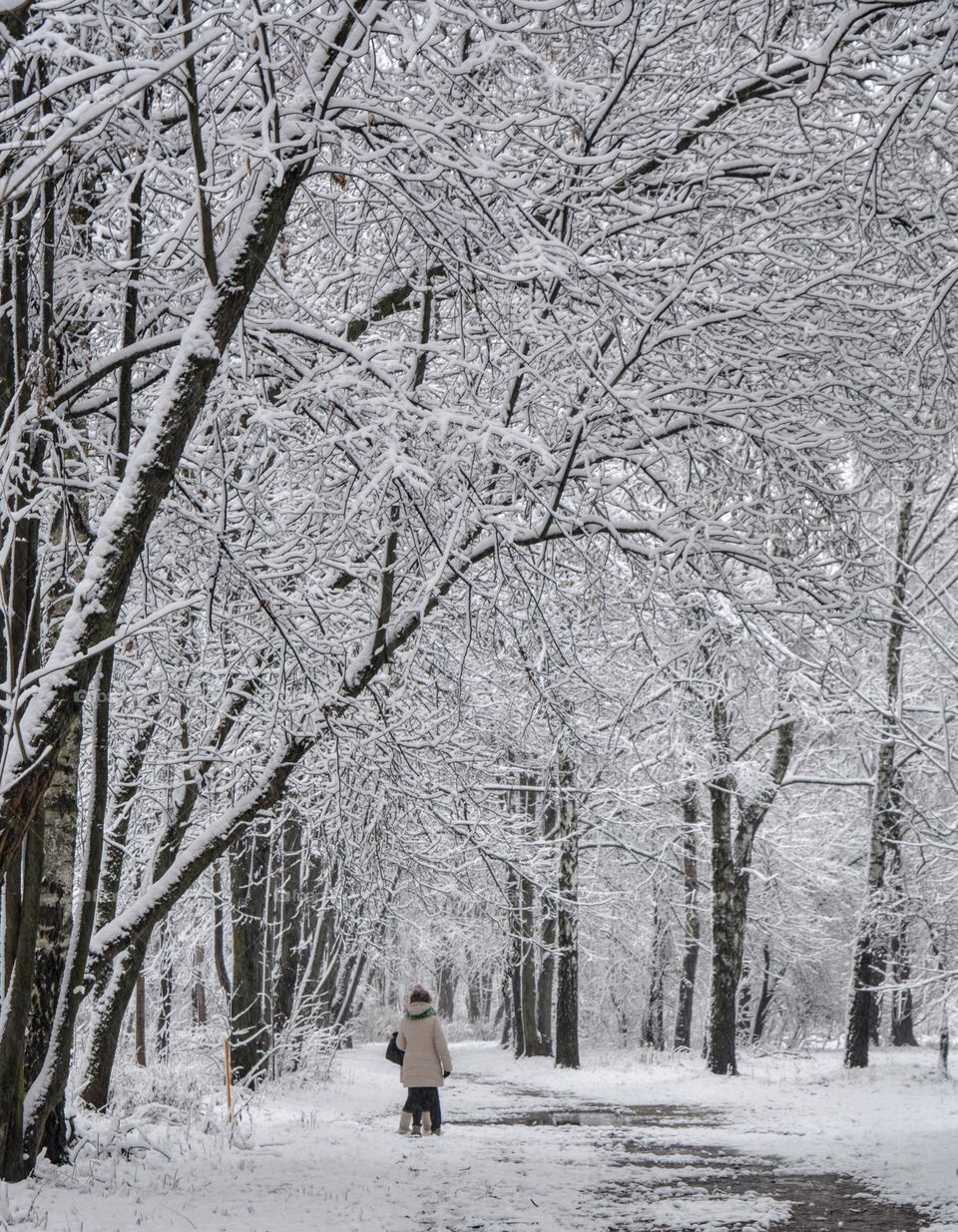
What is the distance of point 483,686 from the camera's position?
12.3 meters

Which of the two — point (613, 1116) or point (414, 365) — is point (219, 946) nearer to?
point (613, 1116)

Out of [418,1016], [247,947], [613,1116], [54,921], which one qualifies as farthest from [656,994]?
[54,921]

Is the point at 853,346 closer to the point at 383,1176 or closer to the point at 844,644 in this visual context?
the point at 844,644

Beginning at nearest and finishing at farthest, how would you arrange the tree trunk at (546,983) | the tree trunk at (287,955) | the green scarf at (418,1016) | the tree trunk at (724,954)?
1. the green scarf at (418,1016)
2. the tree trunk at (287,955)
3. the tree trunk at (724,954)
4. the tree trunk at (546,983)

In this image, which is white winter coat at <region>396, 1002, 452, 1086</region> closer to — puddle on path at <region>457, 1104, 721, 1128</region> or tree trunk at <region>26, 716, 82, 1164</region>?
puddle on path at <region>457, 1104, 721, 1128</region>

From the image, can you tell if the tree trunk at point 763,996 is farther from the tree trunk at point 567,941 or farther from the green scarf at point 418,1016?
the green scarf at point 418,1016

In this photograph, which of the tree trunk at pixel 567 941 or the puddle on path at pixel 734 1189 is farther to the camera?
the tree trunk at pixel 567 941

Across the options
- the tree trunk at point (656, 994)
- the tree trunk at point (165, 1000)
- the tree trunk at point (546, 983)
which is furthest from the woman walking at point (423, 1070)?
the tree trunk at point (656, 994)

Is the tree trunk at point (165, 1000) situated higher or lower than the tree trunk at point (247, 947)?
lower

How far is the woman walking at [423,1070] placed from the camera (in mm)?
10469

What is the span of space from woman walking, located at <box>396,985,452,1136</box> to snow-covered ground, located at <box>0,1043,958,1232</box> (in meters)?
0.33

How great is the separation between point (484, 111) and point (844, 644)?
3976 mm

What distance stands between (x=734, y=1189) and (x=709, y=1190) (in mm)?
212

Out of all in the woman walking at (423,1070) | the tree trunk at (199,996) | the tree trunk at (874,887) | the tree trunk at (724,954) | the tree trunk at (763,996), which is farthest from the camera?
the tree trunk at (763,996)
